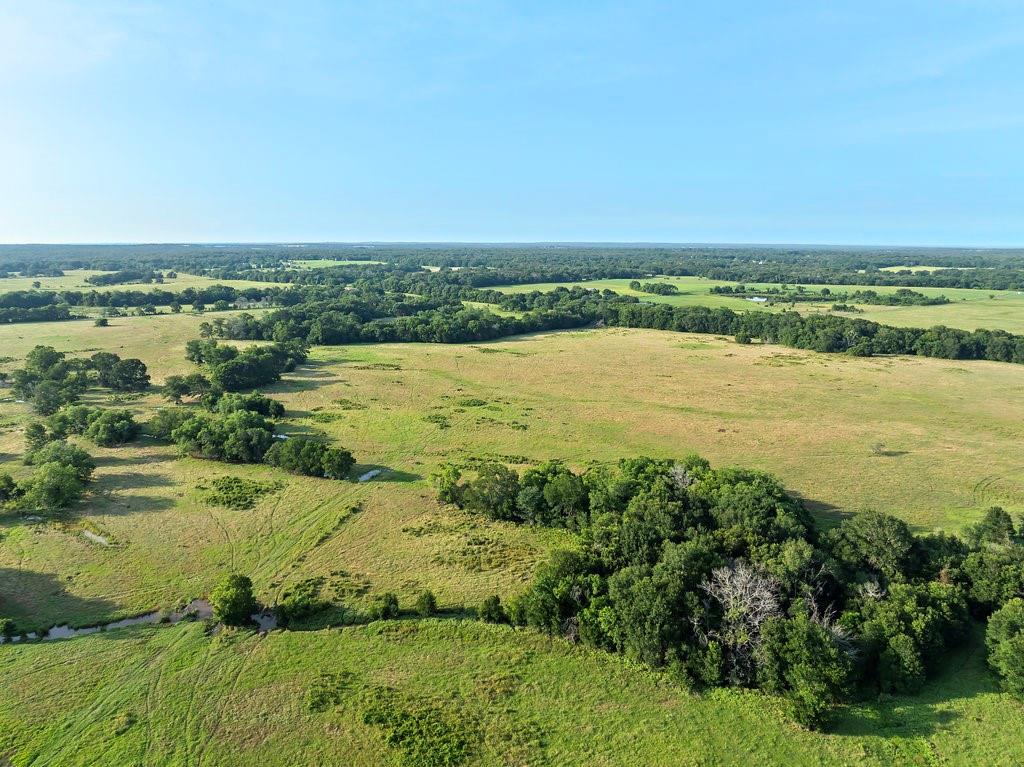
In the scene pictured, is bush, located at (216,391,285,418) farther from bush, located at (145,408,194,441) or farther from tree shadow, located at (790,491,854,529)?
tree shadow, located at (790,491,854,529)

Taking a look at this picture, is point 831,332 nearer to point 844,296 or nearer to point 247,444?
point 844,296

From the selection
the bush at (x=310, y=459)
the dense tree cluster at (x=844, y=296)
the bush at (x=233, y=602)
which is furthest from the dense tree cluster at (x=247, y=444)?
the dense tree cluster at (x=844, y=296)

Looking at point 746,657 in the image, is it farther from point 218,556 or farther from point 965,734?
point 218,556

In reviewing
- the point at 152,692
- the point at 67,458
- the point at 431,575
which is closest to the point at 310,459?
the point at 431,575

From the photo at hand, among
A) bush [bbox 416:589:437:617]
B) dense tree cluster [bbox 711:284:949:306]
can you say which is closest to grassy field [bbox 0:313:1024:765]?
bush [bbox 416:589:437:617]

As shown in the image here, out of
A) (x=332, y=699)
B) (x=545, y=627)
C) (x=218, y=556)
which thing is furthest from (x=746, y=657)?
(x=218, y=556)
